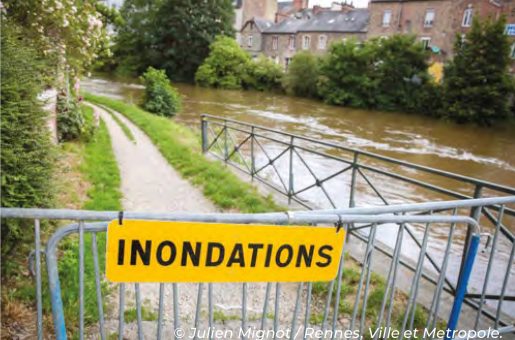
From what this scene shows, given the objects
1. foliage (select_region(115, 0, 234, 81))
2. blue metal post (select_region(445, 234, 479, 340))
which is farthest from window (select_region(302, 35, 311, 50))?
blue metal post (select_region(445, 234, 479, 340))

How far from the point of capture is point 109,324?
2980mm

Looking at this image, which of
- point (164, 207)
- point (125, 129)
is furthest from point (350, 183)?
point (125, 129)

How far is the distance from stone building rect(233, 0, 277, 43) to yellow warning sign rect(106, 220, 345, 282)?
54317 mm

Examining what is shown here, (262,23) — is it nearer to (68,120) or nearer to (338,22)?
(338,22)

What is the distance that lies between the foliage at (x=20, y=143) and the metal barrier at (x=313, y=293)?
695mm

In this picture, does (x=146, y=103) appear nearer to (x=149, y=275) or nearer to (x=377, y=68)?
(x=149, y=275)

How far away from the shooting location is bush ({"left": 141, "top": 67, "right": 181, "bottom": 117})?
18047 millimetres

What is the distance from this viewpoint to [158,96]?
59.6ft

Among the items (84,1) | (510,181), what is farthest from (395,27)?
(84,1)

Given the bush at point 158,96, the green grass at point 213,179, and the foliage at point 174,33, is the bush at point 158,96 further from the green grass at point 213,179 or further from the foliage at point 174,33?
the foliage at point 174,33

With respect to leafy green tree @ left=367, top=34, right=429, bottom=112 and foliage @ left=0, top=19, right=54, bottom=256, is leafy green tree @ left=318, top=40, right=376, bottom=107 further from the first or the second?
foliage @ left=0, top=19, right=54, bottom=256

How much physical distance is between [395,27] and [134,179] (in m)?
33.9

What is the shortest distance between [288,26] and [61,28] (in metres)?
43.1

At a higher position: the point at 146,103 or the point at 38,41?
the point at 38,41
